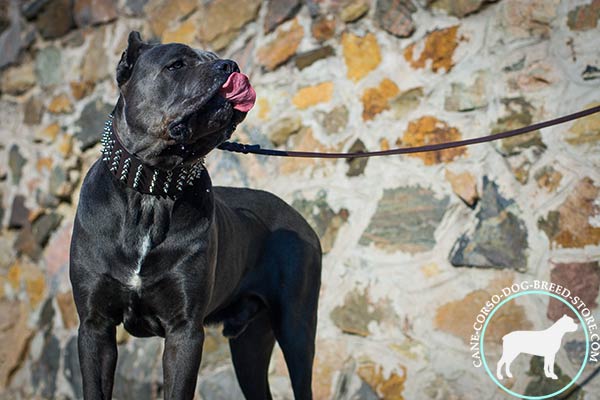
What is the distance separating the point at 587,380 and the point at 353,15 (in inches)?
75.5

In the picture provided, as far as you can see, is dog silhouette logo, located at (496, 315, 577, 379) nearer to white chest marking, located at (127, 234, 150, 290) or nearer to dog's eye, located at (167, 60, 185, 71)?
white chest marking, located at (127, 234, 150, 290)

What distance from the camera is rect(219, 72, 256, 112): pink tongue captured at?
6.75 ft

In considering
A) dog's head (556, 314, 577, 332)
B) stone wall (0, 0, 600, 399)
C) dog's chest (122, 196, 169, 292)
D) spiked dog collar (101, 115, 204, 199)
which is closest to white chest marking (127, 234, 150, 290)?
dog's chest (122, 196, 169, 292)

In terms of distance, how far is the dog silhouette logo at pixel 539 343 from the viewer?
290cm

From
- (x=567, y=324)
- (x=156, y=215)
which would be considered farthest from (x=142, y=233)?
(x=567, y=324)

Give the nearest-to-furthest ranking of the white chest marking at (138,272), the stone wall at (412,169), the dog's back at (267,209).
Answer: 1. the white chest marking at (138,272)
2. the dog's back at (267,209)
3. the stone wall at (412,169)

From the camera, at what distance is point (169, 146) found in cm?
213

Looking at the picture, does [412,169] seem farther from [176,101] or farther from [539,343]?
[176,101]

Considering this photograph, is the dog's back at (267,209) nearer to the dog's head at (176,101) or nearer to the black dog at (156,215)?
the black dog at (156,215)

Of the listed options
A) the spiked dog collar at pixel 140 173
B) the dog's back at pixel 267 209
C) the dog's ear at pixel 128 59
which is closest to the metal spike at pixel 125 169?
the spiked dog collar at pixel 140 173

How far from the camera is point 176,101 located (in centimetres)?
208

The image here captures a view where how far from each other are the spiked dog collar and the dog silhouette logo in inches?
60.3

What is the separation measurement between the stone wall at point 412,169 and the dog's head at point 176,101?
1398 mm

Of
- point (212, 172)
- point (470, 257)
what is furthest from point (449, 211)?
point (212, 172)
